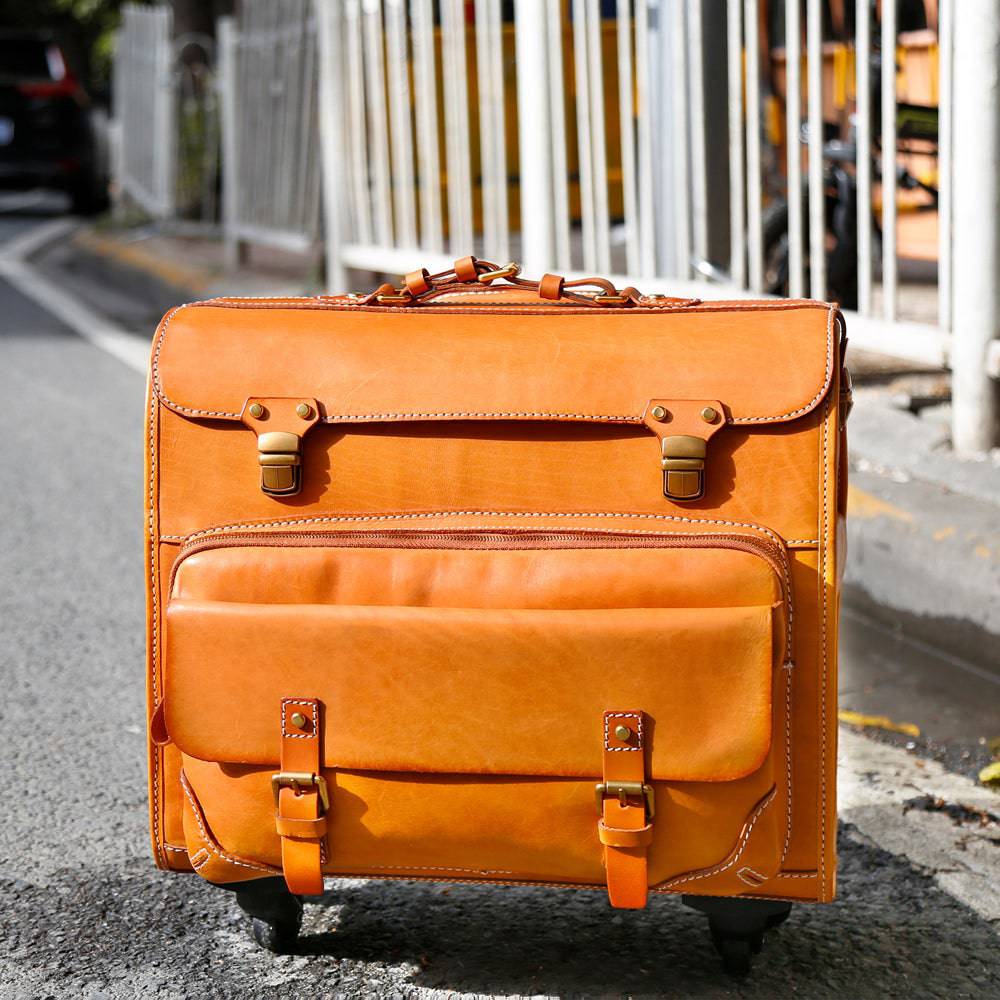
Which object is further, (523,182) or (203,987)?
(523,182)

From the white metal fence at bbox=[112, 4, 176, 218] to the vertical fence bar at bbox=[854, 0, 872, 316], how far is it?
8505mm

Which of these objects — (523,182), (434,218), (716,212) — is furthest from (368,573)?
(434,218)

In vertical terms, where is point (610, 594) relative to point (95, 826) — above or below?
above

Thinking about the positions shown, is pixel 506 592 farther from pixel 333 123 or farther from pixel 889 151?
pixel 333 123

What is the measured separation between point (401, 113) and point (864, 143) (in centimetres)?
256

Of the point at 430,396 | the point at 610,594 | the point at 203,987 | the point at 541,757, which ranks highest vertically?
the point at 430,396

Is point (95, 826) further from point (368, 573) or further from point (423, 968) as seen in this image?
point (368, 573)

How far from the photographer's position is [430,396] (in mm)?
1773

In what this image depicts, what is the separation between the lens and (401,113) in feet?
19.3

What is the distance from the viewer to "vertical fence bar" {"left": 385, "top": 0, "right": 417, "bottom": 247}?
5.81 meters

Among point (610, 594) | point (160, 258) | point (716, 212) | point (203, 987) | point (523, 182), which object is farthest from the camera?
point (160, 258)

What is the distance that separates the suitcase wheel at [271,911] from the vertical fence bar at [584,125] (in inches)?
122

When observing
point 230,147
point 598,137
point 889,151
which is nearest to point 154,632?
point 889,151

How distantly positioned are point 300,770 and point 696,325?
641 millimetres
